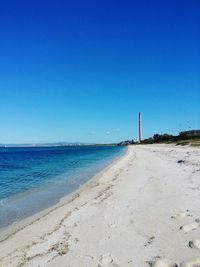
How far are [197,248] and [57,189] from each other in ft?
43.2

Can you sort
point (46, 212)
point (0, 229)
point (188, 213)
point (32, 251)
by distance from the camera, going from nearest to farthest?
point (32, 251), point (188, 213), point (0, 229), point (46, 212)

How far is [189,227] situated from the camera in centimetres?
775

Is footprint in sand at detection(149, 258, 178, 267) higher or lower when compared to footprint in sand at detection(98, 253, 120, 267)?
higher

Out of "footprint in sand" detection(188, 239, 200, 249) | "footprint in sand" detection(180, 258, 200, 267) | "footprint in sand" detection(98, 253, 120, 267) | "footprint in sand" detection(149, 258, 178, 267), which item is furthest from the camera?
"footprint in sand" detection(188, 239, 200, 249)

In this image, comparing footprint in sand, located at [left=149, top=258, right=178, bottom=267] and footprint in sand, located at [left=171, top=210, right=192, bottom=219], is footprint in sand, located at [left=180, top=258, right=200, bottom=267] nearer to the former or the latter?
footprint in sand, located at [left=149, top=258, right=178, bottom=267]

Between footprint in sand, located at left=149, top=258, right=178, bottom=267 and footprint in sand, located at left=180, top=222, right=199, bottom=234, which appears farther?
footprint in sand, located at left=180, top=222, right=199, bottom=234

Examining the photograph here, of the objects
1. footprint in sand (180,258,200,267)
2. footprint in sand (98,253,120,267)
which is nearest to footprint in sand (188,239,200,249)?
footprint in sand (180,258,200,267)

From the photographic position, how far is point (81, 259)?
20.9ft

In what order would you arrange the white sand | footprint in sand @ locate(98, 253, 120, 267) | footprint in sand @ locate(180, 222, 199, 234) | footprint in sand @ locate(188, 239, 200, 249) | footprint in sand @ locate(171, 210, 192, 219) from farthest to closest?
footprint in sand @ locate(171, 210, 192, 219)
footprint in sand @ locate(180, 222, 199, 234)
footprint in sand @ locate(188, 239, 200, 249)
the white sand
footprint in sand @ locate(98, 253, 120, 267)

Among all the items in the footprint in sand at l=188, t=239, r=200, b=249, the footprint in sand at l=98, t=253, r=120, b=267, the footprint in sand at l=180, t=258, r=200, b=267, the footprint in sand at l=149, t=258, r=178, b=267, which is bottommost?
the footprint in sand at l=98, t=253, r=120, b=267

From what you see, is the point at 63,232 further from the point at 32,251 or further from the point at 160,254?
the point at 160,254

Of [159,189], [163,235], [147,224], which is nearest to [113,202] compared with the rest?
[159,189]

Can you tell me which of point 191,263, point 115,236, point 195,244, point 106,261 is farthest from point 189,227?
point 106,261

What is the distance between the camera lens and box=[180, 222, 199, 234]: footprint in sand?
756cm
